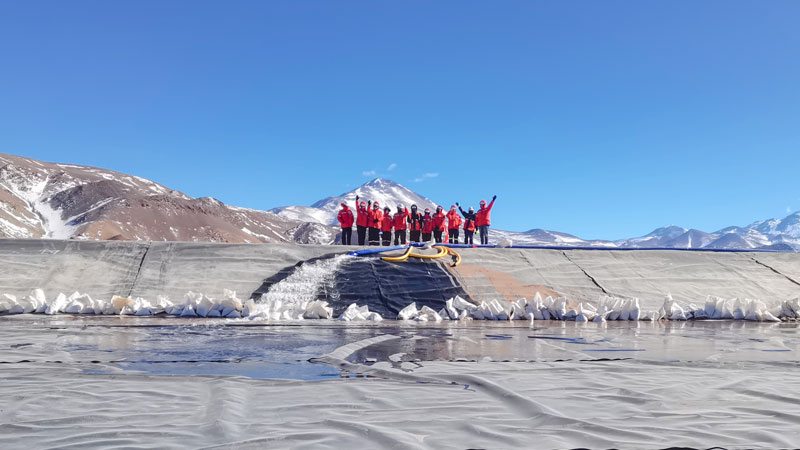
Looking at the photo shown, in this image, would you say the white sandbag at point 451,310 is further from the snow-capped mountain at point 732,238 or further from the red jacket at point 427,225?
the snow-capped mountain at point 732,238

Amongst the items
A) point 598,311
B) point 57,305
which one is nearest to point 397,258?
point 598,311

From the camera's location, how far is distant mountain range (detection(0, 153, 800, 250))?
2276 inches

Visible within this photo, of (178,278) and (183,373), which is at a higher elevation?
(178,278)

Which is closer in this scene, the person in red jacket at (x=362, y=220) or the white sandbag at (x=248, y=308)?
the white sandbag at (x=248, y=308)

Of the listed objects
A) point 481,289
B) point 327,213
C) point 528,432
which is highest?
point 327,213

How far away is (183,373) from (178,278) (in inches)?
262

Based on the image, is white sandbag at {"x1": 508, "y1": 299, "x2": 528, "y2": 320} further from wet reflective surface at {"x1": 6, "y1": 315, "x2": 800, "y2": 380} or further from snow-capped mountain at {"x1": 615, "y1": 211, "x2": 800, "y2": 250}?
snow-capped mountain at {"x1": 615, "y1": 211, "x2": 800, "y2": 250}

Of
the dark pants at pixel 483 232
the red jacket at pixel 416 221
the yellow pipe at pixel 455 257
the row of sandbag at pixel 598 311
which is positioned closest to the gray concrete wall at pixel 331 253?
the yellow pipe at pixel 455 257

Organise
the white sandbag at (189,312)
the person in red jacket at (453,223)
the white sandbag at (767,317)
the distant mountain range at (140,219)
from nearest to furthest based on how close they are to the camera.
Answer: the white sandbag at (189,312) < the white sandbag at (767,317) < the person in red jacket at (453,223) < the distant mountain range at (140,219)

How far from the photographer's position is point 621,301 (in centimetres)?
984

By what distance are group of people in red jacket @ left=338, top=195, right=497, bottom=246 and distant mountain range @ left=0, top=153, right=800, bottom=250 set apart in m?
36.8

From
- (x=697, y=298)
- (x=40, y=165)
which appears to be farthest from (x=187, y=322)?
(x=40, y=165)

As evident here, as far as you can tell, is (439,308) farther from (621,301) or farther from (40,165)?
(40,165)

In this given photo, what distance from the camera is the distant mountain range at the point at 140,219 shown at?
57812 mm
